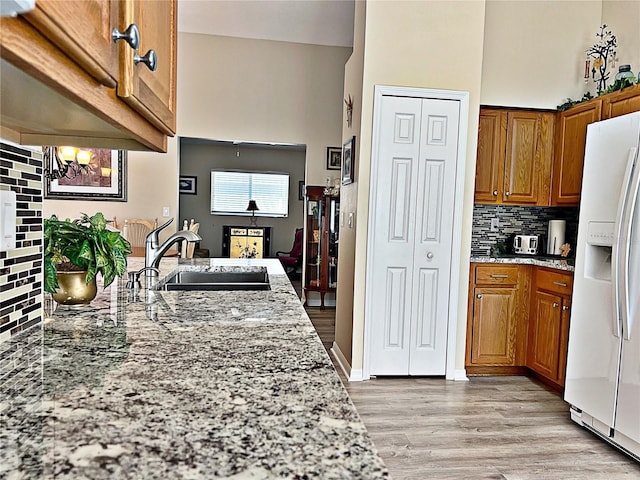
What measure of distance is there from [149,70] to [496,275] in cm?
314

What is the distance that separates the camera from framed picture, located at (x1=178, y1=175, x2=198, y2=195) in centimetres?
855

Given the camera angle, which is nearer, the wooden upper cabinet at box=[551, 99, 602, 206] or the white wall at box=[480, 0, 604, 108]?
the wooden upper cabinet at box=[551, 99, 602, 206]

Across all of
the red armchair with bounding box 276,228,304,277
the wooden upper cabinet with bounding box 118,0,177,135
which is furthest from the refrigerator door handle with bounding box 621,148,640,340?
the red armchair with bounding box 276,228,304,277

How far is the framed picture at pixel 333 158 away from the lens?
6.09 meters

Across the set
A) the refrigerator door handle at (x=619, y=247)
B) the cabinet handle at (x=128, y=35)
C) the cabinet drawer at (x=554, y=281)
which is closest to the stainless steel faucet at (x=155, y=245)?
the cabinet handle at (x=128, y=35)

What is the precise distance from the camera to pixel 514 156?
3.62 m

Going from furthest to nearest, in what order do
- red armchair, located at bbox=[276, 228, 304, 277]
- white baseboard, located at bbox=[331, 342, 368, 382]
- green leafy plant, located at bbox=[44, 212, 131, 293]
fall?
red armchair, located at bbox=[276, 228, 304, 277]
white baseboard, located at bbox=[331, 342, 368, 382]
green leafy plant, located at bbox=[44, 212, 131, 293]

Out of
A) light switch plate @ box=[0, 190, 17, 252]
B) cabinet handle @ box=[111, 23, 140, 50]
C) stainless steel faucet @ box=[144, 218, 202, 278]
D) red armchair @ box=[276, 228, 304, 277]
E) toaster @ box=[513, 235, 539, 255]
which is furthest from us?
red armchair @ box=[276, 228, 304, 277]

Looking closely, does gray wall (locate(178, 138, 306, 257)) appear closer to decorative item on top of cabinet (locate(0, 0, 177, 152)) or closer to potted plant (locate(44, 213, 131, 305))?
potted plant (locate(44, 213, 131, 305))

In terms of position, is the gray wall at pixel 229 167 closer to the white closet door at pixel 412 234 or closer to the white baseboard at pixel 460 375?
the white closet door at pixel 412 234

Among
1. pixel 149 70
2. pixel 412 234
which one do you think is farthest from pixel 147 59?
pixel 412 234

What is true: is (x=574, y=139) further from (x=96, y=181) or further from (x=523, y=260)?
(x=96, y=181)

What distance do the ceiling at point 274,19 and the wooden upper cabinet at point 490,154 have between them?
2.15 metres

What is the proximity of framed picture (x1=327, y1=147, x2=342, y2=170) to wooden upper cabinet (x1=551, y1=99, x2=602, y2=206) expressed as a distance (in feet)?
9.88
